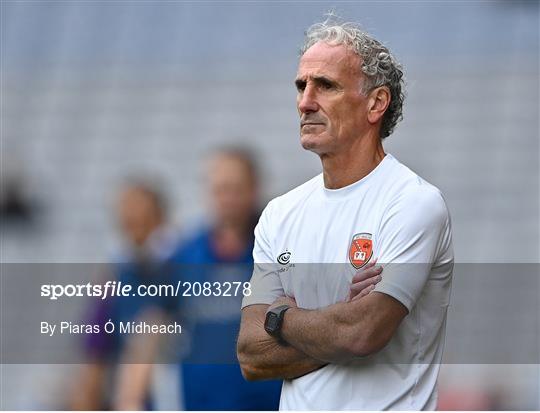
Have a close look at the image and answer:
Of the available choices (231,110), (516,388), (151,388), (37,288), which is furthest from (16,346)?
(516,388)

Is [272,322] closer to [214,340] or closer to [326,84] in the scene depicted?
[214,340]

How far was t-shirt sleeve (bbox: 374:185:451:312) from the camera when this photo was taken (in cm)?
170

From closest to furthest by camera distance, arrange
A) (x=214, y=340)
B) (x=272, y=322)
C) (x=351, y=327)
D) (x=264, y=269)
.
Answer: (x=351, y=327) < (x=272, y=322) < (x=264, y=269) < (x=214, y=340)

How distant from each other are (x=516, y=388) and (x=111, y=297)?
886 mm

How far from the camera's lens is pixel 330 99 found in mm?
1828

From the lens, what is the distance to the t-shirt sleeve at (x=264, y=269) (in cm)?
188

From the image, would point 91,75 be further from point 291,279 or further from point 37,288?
point 291,279

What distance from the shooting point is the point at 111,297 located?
2.13 m

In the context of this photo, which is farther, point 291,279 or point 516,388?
point 516,388

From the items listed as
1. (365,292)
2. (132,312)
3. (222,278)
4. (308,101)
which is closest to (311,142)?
(308,101)

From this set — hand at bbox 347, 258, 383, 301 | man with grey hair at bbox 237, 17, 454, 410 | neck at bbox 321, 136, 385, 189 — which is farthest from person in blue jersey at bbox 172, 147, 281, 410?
hand at bbox 347, 258, 383, 301

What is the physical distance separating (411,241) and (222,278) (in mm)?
489

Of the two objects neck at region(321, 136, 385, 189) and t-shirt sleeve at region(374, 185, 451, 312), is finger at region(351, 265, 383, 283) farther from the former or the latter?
neck at region(321, 136, 385, 189)

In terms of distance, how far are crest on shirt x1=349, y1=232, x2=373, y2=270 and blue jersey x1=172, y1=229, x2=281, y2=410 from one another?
12.3 inches
